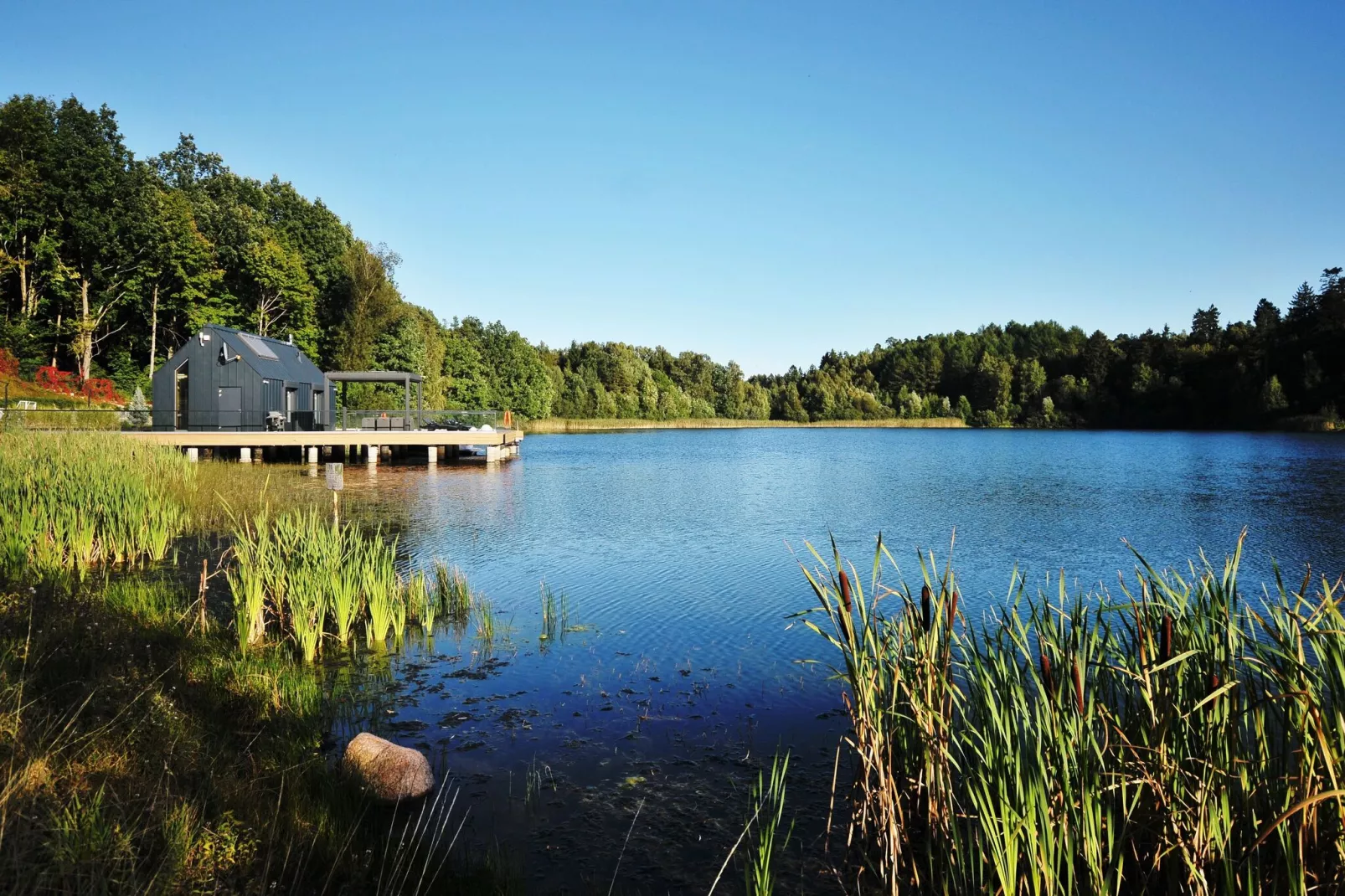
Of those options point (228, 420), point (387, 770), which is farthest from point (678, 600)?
point (228, 420)

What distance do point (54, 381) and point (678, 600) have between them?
35.8 meters

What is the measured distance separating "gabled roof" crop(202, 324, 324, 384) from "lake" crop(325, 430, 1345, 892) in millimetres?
→ 6381

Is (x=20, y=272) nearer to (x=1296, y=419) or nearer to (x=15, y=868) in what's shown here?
(x=15, y=868)

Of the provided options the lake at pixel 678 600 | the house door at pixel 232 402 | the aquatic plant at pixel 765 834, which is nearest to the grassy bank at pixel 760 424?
the house door at pixel 232 402

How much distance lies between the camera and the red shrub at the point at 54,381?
35.0 meters

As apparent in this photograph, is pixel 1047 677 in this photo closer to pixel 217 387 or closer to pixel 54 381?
pixel 217 387

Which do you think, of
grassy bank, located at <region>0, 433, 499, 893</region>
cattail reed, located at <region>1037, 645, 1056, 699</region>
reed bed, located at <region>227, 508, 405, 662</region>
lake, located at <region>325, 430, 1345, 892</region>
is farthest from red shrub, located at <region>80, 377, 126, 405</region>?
cattail reed, located at <region>1037, 645, 1056, 699</region>

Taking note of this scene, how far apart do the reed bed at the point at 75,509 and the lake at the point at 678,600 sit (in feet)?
10.3

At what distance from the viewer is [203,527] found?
40.5 feet

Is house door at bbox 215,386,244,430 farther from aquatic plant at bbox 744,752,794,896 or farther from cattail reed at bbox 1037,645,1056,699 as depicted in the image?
cattail reed at bbox 1037,645,1056,699

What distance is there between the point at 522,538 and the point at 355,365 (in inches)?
1442

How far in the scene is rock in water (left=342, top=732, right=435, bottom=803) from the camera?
4473 millimetres

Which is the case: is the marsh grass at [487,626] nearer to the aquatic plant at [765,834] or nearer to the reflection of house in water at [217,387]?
the aquatic plant at [765,834]

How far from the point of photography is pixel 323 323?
2021 inches
